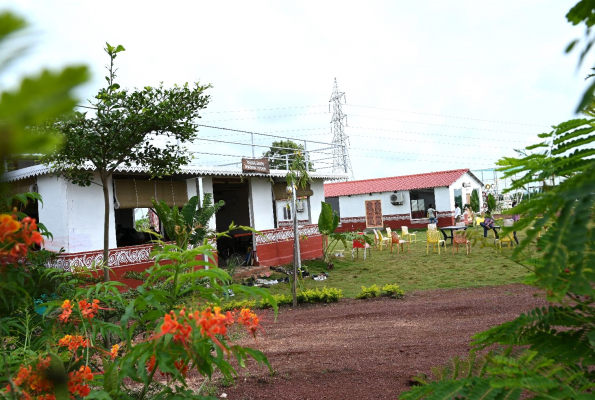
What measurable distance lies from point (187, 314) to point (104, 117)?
508 centimetres

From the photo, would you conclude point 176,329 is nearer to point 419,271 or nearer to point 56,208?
point 56,208

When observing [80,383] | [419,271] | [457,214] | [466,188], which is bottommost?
[419,271]

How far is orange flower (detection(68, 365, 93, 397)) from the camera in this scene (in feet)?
5.85

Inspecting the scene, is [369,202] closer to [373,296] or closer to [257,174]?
[257,174]

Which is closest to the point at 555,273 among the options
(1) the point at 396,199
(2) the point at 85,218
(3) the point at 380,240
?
(2) the point at 85,218

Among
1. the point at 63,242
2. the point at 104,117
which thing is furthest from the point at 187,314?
the point at 63,242

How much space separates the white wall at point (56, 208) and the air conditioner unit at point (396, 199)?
20494 millimetres

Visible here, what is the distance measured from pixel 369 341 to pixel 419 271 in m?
7.43

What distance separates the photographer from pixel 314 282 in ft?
42.3

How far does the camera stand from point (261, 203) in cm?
1541

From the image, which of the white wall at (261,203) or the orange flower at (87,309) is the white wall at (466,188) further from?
the orange flower at (87,309)

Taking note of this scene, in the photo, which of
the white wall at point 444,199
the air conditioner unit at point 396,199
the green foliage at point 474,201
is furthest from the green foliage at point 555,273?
the green foliage at point 474,201

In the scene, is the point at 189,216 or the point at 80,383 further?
the point at 189,216

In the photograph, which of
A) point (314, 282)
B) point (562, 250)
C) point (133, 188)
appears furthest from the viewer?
point (314, 282)
